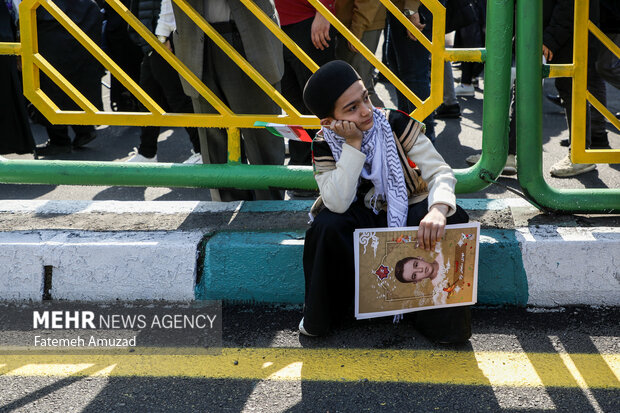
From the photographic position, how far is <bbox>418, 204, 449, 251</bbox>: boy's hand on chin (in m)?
2.47

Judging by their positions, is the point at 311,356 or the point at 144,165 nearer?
the point at 311,356

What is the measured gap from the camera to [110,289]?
2.95 metres

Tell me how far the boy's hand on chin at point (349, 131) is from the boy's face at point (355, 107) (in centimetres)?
2

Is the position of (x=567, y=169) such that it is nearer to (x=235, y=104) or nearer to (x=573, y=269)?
(x=573, y=269)

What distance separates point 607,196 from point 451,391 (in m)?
1.25

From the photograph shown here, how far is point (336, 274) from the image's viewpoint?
2.69 m

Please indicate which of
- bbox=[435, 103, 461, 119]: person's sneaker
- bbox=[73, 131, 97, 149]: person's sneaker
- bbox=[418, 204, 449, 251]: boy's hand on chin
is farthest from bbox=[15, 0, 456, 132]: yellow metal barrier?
bbox=[435, 103, 461, 119]: person's sneaker

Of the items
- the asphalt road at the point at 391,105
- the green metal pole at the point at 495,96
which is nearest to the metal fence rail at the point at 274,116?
the green metal pole at the point at 495,96

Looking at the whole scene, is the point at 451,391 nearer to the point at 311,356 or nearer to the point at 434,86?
the point at 311,356

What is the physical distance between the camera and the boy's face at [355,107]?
2.55 meters

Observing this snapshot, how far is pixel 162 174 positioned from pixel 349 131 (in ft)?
3.31

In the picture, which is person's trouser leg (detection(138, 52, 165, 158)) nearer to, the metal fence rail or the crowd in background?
the crowd in background

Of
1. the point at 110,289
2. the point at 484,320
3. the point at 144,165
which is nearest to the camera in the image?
the point at 484,320

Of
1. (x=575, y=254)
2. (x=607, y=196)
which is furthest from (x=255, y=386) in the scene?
(x=607, y=196)
